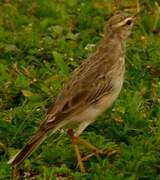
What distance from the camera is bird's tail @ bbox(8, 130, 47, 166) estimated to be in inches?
318

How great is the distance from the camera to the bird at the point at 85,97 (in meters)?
8.18

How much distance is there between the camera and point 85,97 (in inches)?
332

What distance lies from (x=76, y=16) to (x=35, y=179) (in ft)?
12.0

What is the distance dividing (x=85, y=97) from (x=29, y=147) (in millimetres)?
760

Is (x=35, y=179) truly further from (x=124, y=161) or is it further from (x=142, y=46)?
(x=142, y=46)

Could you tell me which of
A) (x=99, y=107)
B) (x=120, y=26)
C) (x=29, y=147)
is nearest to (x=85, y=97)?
(x=99, y=107)

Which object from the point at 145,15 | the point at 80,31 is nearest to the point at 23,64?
the point at 80,31

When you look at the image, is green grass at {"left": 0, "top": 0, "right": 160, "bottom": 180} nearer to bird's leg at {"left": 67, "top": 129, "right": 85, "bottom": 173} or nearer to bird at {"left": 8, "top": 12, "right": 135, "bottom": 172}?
bird's leg at {"left": 67, "top": 129, "right": 85, "bottom": 173}

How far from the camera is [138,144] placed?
8.61m

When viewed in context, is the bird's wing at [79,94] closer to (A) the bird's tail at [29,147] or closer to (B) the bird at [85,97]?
(B) the bird at [85,97]

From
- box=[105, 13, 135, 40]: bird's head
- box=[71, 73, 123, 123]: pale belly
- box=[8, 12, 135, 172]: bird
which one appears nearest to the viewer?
box=[8, 12, 135, 172]: bird

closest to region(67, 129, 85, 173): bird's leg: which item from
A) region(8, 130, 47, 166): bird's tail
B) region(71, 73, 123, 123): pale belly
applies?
region(71, 73, 123, 123): pale belly

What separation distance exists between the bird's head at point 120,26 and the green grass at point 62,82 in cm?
76

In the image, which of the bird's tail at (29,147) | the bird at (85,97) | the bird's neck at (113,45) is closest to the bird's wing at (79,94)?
the bird at (85,97)
